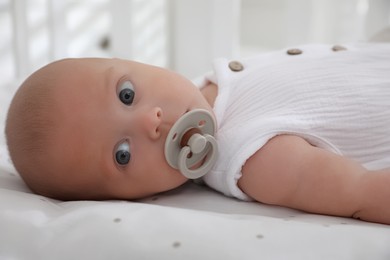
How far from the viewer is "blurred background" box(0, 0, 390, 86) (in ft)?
5.05

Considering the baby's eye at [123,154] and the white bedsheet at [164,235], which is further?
the baby's eye at [123,154]

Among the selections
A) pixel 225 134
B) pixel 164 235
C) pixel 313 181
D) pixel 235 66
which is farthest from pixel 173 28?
pixel 164 235

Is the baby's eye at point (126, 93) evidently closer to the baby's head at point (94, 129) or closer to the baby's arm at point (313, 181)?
the baby's head at point (94, 129)

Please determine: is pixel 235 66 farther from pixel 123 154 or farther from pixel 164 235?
pixel 164 235

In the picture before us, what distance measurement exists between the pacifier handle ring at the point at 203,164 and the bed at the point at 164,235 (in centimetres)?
12

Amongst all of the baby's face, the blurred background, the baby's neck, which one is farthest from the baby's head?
the blurred background

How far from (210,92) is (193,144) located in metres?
0.19

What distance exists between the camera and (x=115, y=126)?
2.31 feet

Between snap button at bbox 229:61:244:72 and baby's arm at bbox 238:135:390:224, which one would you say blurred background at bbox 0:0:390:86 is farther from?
baby's arm at bbox 238:135:390:224

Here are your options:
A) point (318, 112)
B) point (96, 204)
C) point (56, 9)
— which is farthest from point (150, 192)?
point (56, 9)

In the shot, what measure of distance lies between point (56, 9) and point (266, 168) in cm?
99

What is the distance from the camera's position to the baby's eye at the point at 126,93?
2.37 feet

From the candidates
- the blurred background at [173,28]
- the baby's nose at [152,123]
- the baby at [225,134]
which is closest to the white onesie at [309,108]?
the baby at [225,134]

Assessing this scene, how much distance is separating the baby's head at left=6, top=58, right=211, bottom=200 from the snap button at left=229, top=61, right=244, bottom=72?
0.50 feet
